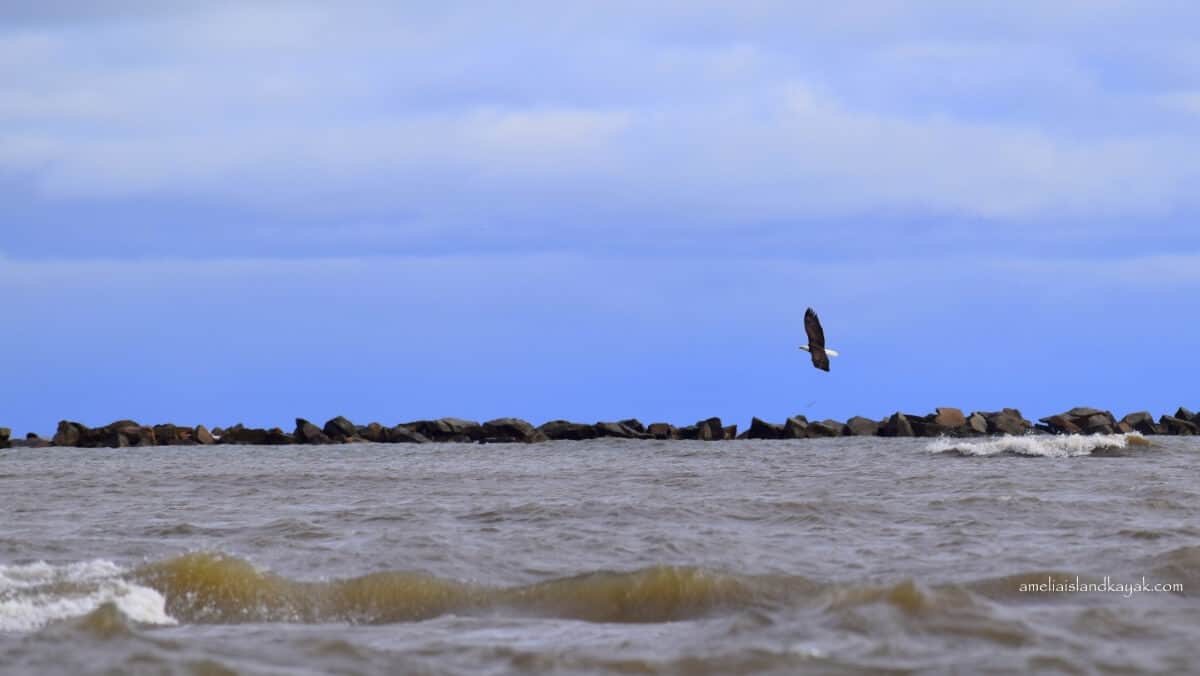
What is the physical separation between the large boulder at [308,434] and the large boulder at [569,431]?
6.14 meters

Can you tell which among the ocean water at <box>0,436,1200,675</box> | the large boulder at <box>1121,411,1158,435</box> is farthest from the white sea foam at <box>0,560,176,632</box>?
the large boulder at <box>1121,411,1158,435</box>

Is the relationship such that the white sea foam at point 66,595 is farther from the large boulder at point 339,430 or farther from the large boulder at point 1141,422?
the large boulder at point 1141,422

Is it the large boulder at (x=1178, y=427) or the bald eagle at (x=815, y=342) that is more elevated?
the bald eagle at (x=815, y=342)

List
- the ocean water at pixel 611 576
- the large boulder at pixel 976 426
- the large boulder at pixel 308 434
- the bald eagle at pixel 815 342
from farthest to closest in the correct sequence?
1. the large boulder at pixel 308 434
2. the large boulder at pixel 976 426
3. the bald eagle at pixel 815 342
4. the ocean water at pixel 611 576

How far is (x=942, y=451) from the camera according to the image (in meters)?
24.6

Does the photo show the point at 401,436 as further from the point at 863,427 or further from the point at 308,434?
the point at 863,427

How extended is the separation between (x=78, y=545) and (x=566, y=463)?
12666mm

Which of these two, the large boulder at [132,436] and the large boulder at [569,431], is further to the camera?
the large boulder at [132,436]

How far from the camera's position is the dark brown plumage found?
19094 millimetres

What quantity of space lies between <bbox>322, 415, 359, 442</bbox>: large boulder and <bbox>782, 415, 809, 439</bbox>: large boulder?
1206 cm

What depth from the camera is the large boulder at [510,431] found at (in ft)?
115

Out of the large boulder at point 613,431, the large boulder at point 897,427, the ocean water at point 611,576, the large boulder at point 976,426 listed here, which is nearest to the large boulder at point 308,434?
the large boulder at point 613,431

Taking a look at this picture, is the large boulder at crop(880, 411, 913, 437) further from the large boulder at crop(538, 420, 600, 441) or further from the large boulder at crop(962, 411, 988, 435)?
the large boulder at crop(538, 420, 600, 441)

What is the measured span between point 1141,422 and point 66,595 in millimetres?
33906
